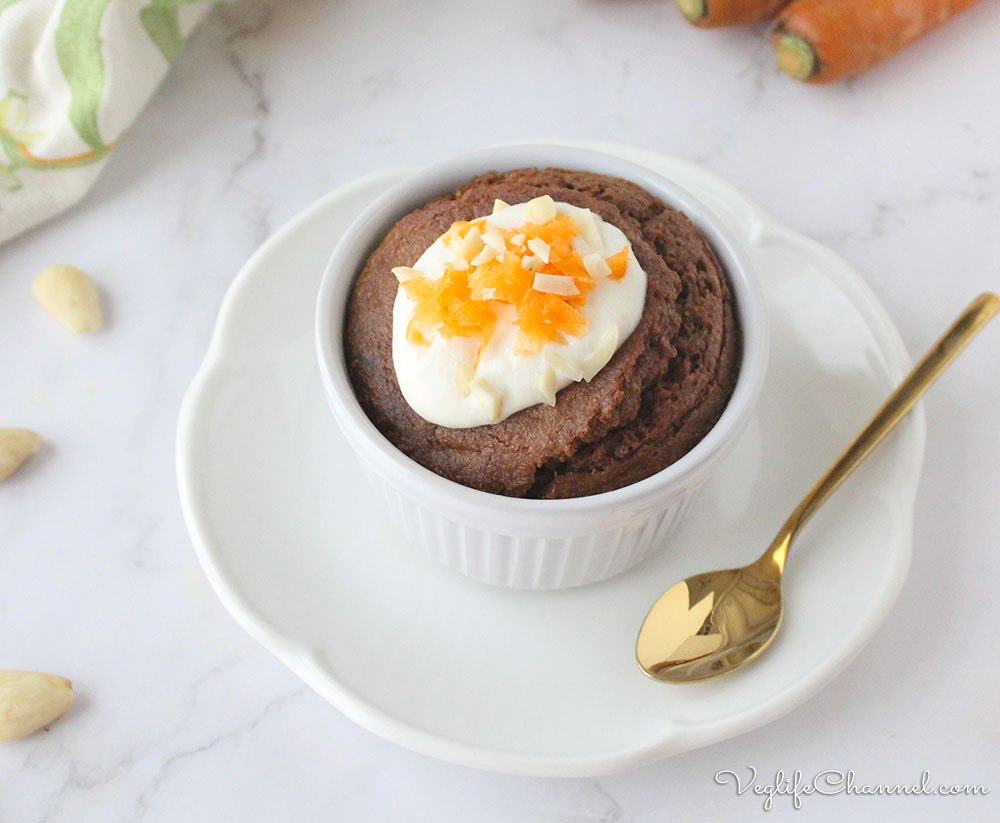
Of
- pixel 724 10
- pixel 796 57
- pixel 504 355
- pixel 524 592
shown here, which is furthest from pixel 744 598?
pixel 724 10

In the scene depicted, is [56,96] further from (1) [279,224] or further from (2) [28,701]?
(2) [28,701]

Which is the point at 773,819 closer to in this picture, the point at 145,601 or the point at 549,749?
the point at 549,749

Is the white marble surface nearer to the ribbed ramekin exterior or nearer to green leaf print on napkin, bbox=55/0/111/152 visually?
green leaf print on napkin, bbox=55/0/111/152

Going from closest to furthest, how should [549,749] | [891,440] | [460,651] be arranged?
[549,749] < [460,651] < [891,440]

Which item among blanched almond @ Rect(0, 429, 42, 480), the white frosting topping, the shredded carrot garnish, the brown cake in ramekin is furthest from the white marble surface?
the shredded carrot garnish

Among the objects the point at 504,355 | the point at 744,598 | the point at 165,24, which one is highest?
the point at 165,24

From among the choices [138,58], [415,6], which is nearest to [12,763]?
[138,58]
